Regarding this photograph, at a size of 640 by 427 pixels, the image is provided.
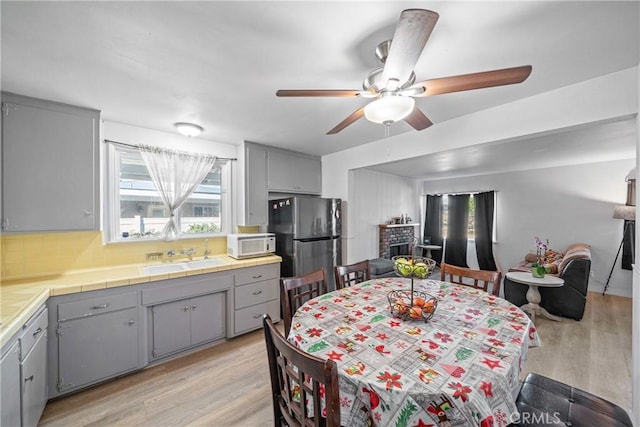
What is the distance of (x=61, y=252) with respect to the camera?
2240 mm

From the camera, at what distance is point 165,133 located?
9.09 feet

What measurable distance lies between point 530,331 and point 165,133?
3556 mm

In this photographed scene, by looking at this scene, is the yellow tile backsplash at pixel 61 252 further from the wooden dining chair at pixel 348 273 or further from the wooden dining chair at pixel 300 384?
the wooden dining chair at pixel 300 384

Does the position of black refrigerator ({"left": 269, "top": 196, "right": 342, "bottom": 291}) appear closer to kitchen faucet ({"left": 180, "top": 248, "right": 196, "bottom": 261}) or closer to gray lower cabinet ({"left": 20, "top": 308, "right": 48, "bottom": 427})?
kitchen faucet ({"left": 180, "top": 248, "right": 196, "bottom": 261})

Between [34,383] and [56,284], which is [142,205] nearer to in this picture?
[56,284]

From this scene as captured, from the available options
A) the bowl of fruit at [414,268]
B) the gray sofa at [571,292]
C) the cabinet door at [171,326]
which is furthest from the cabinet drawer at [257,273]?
the gray sofa at [571,292]

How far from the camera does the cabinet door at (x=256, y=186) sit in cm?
310

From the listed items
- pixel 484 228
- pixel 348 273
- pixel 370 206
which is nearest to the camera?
pixel 348 273

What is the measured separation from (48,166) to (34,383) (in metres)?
1.55

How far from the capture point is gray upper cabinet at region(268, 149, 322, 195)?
334 cm

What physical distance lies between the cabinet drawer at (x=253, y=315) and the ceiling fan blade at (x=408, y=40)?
2.58m

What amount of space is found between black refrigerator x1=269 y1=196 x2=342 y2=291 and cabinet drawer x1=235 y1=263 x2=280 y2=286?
9.2 inches

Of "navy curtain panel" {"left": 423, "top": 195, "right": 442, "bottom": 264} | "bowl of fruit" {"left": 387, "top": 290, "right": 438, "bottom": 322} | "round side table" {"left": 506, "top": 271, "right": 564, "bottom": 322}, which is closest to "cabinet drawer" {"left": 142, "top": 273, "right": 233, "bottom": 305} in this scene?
"bowl of fruit" {"left": 387, "top": 290, "right": 438, "bottom": 322}

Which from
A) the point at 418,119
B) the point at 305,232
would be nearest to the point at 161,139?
the point at 305,232
